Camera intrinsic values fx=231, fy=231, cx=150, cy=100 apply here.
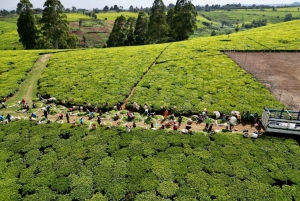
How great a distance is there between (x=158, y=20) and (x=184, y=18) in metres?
9.55

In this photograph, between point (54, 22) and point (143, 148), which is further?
point (54, 22)

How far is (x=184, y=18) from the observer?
76625 millimetres

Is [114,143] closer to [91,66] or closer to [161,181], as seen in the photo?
[161,181]

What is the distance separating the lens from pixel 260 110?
32.9m

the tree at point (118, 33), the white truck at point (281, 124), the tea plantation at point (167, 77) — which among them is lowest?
the white truck at point (281, 124)

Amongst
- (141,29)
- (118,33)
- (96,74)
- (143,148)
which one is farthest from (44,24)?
(143,148)

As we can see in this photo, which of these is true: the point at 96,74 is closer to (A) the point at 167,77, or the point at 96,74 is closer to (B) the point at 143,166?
(A) the point at 167,77

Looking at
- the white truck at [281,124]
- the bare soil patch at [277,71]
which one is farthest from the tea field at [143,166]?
the bare soil patch at [277,71]

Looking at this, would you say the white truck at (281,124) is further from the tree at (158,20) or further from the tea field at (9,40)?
the tea field at (9,40)

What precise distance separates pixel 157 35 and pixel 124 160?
6790cm

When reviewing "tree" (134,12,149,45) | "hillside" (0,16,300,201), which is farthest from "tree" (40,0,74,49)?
"hillside" (0,16,300,201)

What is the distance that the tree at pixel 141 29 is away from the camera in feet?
276

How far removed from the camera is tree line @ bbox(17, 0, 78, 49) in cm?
6981

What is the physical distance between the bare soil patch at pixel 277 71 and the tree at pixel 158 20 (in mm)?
32381
